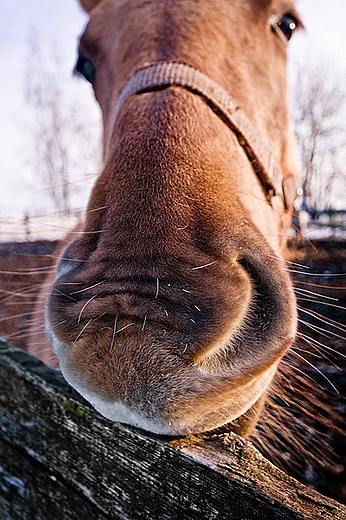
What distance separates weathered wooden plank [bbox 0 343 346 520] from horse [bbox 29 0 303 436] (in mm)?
66

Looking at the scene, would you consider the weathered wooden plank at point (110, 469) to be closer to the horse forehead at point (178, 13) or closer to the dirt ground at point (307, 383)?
the dirt ground at point (307, 383)

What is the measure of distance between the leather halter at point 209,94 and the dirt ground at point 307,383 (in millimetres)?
374

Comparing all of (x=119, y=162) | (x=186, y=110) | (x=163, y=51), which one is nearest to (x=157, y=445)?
(x=119, y=162)

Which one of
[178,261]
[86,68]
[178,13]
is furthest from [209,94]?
[86,68]

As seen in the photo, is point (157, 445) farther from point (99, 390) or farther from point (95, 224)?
point (95, 224)

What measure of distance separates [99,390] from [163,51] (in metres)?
1.21

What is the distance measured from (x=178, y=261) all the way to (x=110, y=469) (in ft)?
1.46

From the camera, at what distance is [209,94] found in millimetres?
1444

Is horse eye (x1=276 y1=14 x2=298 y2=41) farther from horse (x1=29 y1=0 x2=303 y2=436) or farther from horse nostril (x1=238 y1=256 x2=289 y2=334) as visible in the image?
horse nostril (x1=238 y1=256 x2=289 y2=334)

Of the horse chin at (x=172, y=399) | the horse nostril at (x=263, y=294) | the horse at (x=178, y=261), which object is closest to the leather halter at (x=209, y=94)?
the horse at (x=178, y=261)

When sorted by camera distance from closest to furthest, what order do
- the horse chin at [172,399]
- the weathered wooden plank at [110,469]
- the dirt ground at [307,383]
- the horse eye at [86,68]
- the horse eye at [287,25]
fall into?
the weathered wooden plank at [110,469] → the horse chin at [172,399] → the dirt ground at [307,383] → the horse eye at [287,25] → the horse eye at [86,68]

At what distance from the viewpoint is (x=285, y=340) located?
993 millimetres

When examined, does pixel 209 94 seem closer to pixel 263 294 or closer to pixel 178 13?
pixel 178 13

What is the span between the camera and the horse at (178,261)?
0.87 metres
